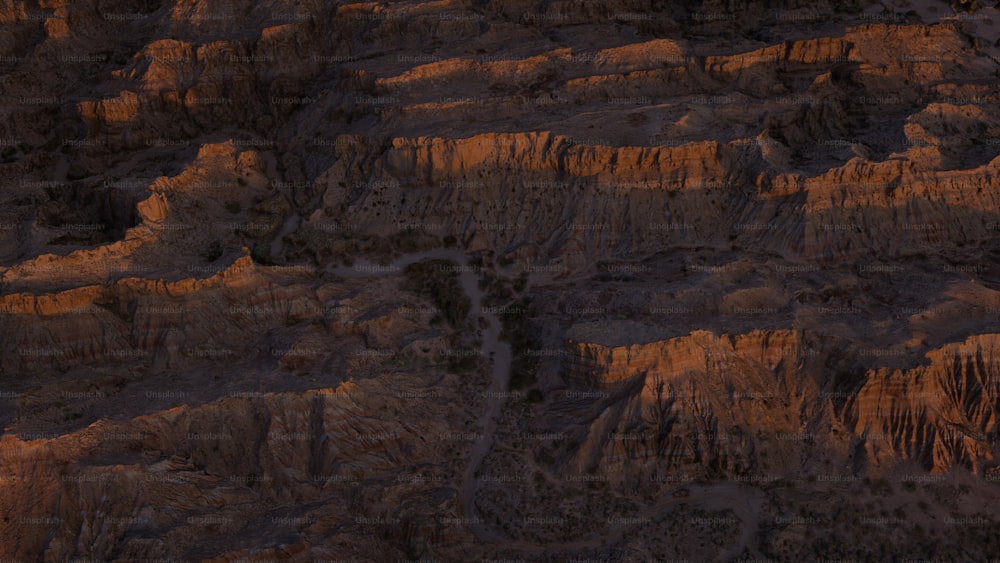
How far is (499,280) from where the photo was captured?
5469 centimetres

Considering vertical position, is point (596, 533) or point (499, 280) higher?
point (499, 280)

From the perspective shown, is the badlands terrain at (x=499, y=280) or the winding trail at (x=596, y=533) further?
the badlands terrain at (x=499, y=280)

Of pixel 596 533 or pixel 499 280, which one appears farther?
pixel 499 280

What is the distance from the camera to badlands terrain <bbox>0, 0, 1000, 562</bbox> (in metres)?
40.4

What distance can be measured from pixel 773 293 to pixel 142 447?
32.3 meters

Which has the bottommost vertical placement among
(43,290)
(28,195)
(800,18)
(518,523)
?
(518,523)

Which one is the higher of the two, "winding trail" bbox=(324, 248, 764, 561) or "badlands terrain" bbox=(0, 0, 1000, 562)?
"badlands terrain" bbox=(0, 0, 1000, 562)

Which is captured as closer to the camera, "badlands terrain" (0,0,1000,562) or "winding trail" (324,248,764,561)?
"winding trail" (324,248,764,561)

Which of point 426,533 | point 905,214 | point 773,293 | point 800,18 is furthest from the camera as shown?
point 800,18

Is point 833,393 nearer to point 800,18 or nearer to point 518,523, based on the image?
point 518,523

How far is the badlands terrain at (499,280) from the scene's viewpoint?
40.4 m

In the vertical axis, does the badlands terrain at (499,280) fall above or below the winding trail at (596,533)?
→ above

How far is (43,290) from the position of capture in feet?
156

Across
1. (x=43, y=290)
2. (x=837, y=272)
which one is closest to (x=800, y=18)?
(x=837, y=272)
